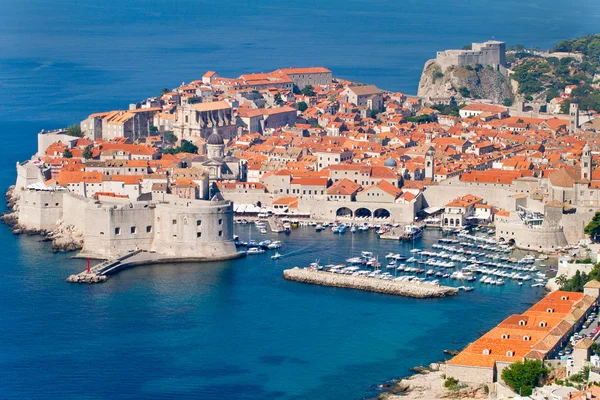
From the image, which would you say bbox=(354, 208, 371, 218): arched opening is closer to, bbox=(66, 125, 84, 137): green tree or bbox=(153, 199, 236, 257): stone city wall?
bbox=(153, 199, 236, 257): stone city wall

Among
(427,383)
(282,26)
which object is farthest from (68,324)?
(282,26)

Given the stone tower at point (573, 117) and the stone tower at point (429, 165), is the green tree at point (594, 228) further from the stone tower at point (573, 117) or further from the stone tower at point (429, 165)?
the stone tower at point (573, 117)

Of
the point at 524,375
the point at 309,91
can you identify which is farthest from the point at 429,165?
the point at 524,375

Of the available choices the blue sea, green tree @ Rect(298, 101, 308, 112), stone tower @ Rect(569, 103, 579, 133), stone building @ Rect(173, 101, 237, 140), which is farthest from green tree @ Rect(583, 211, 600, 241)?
green tree @ Rect(298, 101, 308, 112)

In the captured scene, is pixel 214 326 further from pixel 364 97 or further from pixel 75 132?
pixel 364 97

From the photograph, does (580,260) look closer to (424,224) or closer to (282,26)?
(424,224)

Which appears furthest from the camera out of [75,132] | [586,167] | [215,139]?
[75,132]
